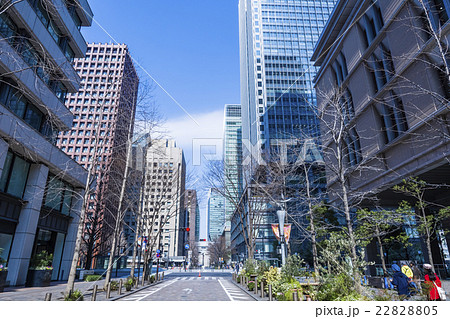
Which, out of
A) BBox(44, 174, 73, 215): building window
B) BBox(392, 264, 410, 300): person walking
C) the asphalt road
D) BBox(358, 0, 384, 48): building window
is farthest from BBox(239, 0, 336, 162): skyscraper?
BBox(392, 264, 410, 300): person walking

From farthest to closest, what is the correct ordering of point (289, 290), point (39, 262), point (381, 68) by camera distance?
point (381, 68), point (39, 262), point (289, 290)

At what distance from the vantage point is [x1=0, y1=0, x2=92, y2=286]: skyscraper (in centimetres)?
1552

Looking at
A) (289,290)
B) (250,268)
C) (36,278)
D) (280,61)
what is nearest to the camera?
(289,290)

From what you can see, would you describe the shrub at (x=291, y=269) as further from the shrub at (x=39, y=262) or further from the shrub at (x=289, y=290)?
the shrub at (x=39, y=262)

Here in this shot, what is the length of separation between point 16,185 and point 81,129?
67657 millimetres

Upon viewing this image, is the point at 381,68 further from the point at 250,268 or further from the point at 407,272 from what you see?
the point at 250,268

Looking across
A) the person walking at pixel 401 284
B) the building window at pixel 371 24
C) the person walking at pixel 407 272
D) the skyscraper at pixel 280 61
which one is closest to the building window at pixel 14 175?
the person walking at pixel 401 284

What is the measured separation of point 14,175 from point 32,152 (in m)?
2.74

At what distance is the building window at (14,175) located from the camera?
16.4m

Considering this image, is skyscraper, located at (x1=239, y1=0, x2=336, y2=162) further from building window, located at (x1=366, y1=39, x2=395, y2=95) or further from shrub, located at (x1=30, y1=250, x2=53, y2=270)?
shrub, located at (x1=30, y1=250, x2=53, y2=270)

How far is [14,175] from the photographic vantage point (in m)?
17.2

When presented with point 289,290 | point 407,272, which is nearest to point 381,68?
point 407,272

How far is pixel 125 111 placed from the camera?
1673cm
